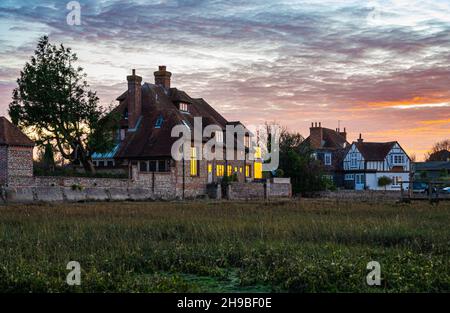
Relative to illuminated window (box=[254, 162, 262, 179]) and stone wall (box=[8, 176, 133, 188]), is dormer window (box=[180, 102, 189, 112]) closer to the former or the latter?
illuminated window (box=[254, 162, 262, 179])

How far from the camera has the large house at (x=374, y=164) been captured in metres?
87.1

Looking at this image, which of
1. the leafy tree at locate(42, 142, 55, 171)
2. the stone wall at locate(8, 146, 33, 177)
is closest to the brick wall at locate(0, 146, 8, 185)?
the stone wall at locate(8, 146, 33, 177)

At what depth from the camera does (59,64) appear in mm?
50562

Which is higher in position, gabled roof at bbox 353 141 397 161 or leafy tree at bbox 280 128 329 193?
gabled roof at bbox 353 141 397 161

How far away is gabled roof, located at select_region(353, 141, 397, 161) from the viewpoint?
87.1 metres

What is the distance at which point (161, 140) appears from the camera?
56312 millimetres

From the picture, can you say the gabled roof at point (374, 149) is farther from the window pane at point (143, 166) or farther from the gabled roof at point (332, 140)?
the window pane at point (143, 166)

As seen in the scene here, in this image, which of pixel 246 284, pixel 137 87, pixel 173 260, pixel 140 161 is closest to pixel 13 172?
pixel 140 161

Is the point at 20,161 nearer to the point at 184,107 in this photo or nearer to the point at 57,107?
the point at 57,107

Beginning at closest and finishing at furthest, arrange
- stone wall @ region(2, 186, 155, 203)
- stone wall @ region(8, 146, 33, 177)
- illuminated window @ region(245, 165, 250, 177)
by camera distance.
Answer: stone wall @ region(2, 186, 155, 203) → stone wall @ region(8, 146, 33, 177) → illuminated window @ region(245, 165, 250, 177)

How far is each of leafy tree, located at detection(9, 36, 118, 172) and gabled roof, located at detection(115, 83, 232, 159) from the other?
4.45 meters

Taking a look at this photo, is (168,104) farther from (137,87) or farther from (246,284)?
(246,284)

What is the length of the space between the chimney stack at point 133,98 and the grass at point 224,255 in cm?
3760

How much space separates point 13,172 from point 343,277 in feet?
112
